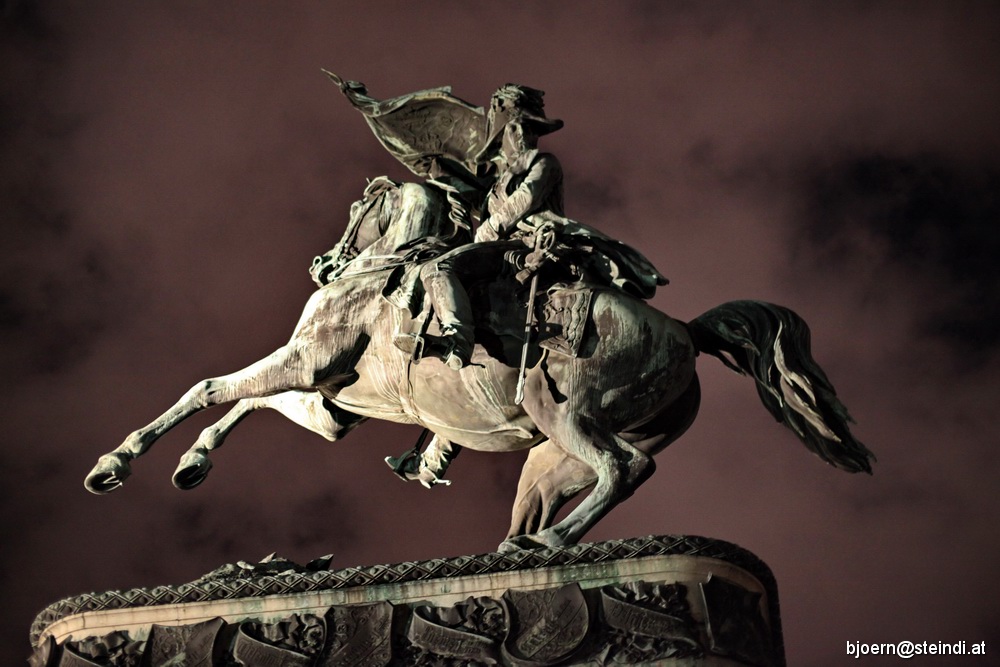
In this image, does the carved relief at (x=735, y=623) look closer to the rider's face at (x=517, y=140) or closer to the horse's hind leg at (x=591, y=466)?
the horse's hind leg at (x=591, y=466)

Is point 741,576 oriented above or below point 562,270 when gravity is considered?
below

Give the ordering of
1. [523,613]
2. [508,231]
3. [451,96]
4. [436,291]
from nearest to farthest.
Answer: [523,613]
[436,291]
[508,231]
[451,96]

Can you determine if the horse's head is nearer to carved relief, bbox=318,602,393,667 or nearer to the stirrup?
the stirrup

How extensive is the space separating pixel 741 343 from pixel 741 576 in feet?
5.68

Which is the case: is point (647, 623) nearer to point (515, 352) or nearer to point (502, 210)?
point (515, 352)

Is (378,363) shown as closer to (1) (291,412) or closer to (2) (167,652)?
(1) (291,412)

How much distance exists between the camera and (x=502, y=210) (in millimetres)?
12750

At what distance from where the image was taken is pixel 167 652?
445 inches

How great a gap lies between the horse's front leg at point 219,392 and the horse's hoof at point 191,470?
0.37m

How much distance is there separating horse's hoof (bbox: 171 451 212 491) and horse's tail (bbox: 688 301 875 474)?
360cm

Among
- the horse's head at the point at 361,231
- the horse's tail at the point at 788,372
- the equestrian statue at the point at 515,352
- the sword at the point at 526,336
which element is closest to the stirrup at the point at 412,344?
the equestrian statue at the point at 515,352

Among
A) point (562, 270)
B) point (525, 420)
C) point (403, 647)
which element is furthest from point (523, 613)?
point (562, 270)

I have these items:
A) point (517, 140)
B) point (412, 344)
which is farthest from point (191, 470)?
point (517, 140)

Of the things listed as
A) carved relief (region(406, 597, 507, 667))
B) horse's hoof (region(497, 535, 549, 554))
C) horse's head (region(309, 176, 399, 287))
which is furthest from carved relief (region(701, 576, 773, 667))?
horse's head (region(309, 176, 399, 287))
